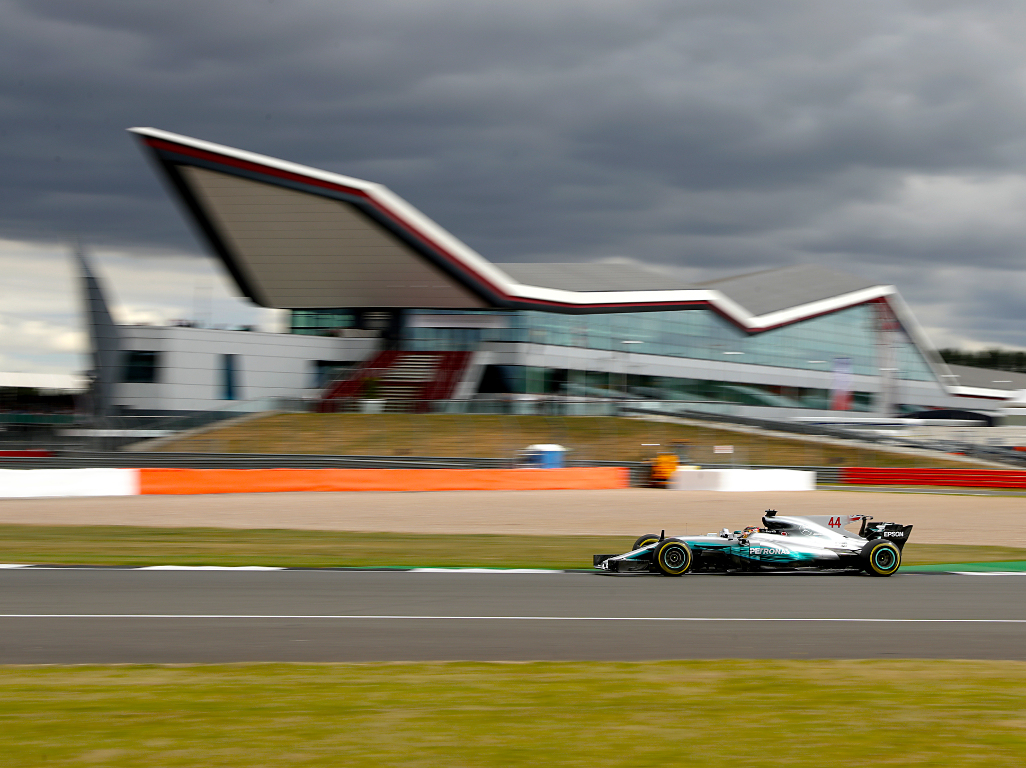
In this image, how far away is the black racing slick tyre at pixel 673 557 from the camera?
13648 millimetres

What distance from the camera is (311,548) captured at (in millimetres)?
17672

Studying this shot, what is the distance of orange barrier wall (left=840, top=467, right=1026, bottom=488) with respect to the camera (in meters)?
42.4

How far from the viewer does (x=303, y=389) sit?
63.6 metres

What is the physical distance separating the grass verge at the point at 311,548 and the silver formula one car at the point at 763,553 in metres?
1.58

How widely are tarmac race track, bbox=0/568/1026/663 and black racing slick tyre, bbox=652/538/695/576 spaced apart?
417 millimetres

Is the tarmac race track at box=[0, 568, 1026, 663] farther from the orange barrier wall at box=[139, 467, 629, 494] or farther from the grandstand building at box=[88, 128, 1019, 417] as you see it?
the grandstand building at box=[88, 128, 1019, 417]

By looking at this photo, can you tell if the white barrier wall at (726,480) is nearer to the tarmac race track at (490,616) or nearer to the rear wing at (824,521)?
the rear wing at (824,521)

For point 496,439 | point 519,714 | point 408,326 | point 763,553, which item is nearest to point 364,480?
point 496,439

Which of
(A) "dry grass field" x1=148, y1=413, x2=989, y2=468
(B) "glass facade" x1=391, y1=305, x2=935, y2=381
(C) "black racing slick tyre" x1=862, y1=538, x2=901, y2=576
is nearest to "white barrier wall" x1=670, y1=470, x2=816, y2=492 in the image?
(A) "dry grass field" x1=148, y1=413, x2=989, y2=468

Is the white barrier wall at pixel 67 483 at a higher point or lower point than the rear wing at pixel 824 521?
lower

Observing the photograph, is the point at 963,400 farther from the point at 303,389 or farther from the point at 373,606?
the point at 373,606

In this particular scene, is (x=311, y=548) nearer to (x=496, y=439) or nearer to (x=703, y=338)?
(x=496, y=439)

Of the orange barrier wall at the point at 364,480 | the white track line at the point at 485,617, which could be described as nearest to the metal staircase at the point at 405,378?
the orange barrier wall at the point at 364,480

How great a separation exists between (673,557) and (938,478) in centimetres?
3309
